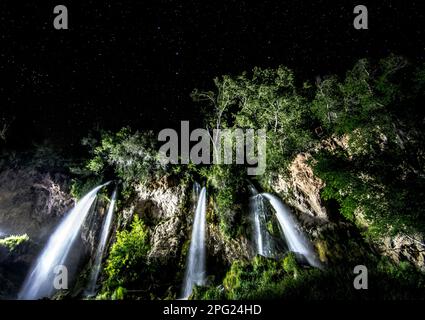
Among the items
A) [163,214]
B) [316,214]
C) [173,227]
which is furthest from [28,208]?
[316,214]

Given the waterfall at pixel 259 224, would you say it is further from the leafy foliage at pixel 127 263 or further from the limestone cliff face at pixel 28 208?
the limestone cliff face at pixel 28 208

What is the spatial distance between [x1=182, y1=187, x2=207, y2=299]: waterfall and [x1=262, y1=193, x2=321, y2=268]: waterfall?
4.86 meters

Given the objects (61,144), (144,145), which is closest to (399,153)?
(144,145)

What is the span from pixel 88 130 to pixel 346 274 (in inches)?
829

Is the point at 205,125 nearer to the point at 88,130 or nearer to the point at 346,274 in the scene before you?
the point at 88,130

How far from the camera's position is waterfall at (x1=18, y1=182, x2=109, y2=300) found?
15.7 m

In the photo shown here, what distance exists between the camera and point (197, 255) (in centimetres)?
1474

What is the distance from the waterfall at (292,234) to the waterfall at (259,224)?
2.69ft

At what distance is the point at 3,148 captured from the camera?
20375 millimetres

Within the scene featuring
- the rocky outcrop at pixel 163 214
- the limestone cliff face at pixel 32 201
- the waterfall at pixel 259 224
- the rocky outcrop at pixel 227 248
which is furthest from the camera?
the limestone cliff face at pixel 32 201

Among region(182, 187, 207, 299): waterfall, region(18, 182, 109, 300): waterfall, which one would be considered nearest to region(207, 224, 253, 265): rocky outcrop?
region(182, 187, 207, 299): waterfall

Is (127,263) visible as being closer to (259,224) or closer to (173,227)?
(173,227)

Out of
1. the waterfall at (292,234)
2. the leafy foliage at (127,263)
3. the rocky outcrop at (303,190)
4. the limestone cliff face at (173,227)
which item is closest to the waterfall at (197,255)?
the limestone cliff face at (173,227)

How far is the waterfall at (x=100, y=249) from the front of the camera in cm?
1399
